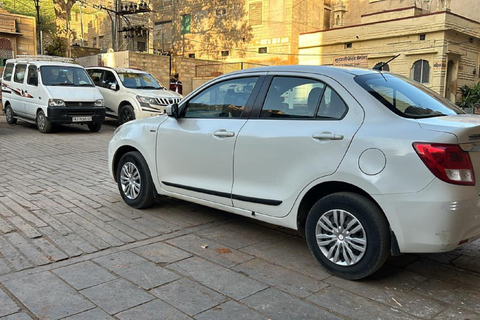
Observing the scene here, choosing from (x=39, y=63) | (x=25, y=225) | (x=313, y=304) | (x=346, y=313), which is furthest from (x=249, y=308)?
(x=39, y=63)

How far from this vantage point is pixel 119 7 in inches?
1195

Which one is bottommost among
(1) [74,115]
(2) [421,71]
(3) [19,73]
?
(1) [74,115]

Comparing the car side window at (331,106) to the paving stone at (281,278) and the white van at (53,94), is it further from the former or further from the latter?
the white van at (53,94)

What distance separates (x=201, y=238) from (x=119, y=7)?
29.7m

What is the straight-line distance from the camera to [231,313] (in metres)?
2.87

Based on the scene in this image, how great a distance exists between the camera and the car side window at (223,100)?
13.6 feet

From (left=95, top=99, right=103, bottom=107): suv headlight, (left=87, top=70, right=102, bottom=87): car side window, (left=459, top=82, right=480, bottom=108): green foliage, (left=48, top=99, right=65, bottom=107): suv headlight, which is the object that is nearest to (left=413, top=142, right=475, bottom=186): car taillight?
(left=48, top=99, right=65, bottom=107): suv headlight

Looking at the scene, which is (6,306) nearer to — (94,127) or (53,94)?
(53,94)

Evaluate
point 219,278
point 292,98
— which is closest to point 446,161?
point 292,98

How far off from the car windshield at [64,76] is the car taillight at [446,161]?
11851mm

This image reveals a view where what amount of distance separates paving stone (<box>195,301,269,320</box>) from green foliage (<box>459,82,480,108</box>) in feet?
94.6

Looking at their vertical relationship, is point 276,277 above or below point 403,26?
below

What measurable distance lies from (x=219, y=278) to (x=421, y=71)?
90.5 feet

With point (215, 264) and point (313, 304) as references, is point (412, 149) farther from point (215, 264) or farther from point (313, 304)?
point (215, 264)
